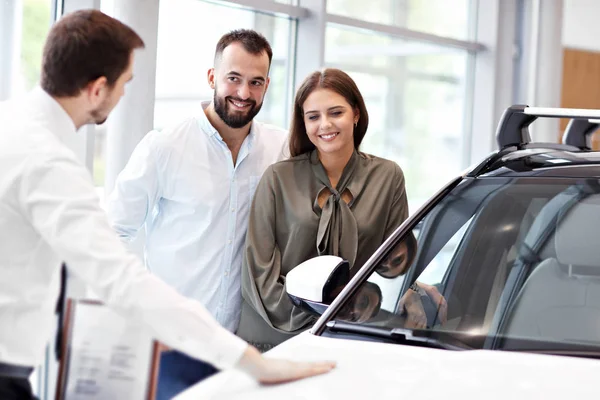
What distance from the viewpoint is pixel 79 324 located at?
4.76 ft

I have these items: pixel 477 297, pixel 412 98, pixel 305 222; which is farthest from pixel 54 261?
pixel 412 98

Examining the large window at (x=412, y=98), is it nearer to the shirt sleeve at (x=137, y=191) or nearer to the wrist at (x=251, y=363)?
the shirt sleeve at (x=137, y=191)

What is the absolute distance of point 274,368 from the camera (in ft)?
5.16

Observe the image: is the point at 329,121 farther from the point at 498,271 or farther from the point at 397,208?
the point at 498,271

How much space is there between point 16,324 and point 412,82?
6.10 meters

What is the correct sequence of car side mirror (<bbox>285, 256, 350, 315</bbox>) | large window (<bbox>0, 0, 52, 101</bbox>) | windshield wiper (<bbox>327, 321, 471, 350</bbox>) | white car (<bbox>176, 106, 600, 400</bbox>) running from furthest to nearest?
large window (<bbox>0, 0, 52, 101</bbox>) → car side mirror (<bbox>285, 256, 350, 315</bbox>) → windshield wiper (<bbox>327, 321, 471, 350</bbox>) → white car (<bbox>176, 106, 600, 400</bbox>)

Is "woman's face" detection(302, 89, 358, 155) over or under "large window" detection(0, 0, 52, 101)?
under

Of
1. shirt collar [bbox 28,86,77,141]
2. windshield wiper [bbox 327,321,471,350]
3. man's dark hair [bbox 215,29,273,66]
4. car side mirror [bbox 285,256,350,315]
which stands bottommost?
windshield wiper [bbox 327,321,471,350]

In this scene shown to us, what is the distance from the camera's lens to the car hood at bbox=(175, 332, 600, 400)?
160cm

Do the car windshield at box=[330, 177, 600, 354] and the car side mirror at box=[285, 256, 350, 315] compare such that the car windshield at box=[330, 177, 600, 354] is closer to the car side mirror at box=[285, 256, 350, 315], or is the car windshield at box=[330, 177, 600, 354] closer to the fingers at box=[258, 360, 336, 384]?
the car side mirror at box=[285, 256, 350, 315]

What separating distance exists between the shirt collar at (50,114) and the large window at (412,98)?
4713 millimetres

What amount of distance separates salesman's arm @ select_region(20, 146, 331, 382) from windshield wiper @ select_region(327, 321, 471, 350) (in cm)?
59

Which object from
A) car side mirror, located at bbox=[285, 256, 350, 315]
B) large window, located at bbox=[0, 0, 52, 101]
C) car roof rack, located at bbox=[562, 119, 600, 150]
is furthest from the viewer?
large window, located at bbox=[0, 0, 52, 101]

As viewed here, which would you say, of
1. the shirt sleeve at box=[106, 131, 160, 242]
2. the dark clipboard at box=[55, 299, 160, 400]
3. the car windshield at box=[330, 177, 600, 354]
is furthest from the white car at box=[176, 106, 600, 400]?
the shirt sleeve at box=[106, 131, 160, 242]
